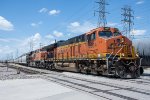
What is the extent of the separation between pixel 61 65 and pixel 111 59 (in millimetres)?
12055

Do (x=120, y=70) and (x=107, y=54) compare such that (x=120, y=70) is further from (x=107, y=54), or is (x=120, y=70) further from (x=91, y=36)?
(x=91, y=36)

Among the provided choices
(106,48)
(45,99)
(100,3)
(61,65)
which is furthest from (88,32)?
(100,3)

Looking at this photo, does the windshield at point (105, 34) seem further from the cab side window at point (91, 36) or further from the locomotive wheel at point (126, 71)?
the locomotive wheel at point (126, 71)

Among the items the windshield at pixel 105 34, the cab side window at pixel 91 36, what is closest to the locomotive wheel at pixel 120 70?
the windshield at pixel 105 34

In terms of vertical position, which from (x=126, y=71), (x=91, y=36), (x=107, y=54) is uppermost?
(x=91, y=36)

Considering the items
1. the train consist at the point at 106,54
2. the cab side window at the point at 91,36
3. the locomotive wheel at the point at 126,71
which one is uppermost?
the cab side window at the point at 91,36

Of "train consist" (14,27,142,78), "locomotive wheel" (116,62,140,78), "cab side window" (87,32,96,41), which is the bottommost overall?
"locomotive wheel" (116,62,140,78)

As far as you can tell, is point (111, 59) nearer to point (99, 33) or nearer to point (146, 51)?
point (99, 33)

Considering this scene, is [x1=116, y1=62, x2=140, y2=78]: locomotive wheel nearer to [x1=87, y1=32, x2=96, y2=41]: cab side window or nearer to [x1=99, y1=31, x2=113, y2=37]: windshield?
[x1=99, y1=31, x2=113, y2=37]: windshield

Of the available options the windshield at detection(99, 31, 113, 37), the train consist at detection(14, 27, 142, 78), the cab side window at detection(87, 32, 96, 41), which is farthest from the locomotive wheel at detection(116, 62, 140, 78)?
the cab side window at detection(87, 32, 96, 41)

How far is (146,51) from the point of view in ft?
154

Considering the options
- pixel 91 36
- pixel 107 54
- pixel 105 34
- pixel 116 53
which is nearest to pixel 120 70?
pixel 116 53

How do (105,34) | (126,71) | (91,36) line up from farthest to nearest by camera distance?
(91,36)
(105,34)
(126,71)

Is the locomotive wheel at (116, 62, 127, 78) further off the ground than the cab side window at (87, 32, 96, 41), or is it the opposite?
the cab side window at (87, 32, 96, 41)
